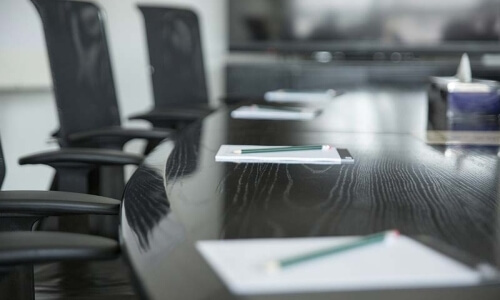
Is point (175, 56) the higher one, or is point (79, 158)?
point (175, 56)

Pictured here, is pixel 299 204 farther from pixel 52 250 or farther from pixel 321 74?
pixel 321 74

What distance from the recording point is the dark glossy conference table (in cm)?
74

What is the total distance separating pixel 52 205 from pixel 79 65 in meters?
1.29

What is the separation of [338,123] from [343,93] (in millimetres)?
1529

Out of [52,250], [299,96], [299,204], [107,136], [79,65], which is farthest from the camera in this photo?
[299,96]

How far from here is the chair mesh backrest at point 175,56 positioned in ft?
11.8

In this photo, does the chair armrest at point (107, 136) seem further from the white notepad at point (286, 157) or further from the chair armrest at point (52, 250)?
the chair armrest at point (52, 250)

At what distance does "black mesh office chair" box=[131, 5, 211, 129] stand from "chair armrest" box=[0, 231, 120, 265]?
2.34m

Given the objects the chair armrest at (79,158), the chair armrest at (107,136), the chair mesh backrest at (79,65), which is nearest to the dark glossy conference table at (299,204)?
the chair armrest at (79,158)

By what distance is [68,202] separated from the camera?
1.30 meters

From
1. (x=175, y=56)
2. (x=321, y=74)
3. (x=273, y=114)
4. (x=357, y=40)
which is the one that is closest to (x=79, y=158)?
(x=273, y=114)

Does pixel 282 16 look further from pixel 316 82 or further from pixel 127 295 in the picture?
pixel 127 295

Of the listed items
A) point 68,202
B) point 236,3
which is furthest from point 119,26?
point 68,202

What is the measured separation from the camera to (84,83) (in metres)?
2.51
